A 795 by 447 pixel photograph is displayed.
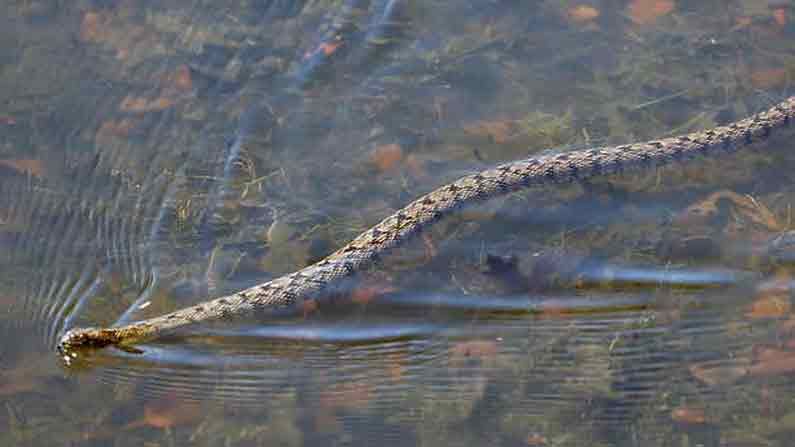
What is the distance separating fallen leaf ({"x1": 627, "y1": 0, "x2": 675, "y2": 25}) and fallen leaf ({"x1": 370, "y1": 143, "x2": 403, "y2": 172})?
7.84ft

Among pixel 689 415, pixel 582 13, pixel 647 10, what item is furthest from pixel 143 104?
pixel 689 415

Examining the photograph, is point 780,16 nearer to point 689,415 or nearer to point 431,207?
point 431,207

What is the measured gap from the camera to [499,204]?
757cm

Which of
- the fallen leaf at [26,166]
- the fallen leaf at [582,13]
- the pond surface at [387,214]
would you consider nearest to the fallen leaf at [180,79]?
the pond surface at [387,214]

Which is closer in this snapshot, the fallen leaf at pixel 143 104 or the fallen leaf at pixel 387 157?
the fallen leaf at pixel 387 157

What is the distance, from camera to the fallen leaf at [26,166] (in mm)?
7551

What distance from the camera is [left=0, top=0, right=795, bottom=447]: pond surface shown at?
6.05 m

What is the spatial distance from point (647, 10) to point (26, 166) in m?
4.99

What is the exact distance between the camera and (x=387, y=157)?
26.0 feet

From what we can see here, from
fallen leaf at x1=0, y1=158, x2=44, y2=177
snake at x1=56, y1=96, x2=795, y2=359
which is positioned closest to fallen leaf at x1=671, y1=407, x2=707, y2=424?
snake at x1=56, y1=96, x2=795, y2=359

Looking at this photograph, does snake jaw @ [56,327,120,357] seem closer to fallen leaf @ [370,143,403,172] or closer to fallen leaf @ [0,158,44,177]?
fallen leaf @ [0,158,44,177]

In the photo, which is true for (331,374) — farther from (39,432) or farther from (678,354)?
(678,354)

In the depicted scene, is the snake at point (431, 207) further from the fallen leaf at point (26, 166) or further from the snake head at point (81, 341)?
the fallen leaf at point (26, 166)

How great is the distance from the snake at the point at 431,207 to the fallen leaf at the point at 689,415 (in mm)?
2153
